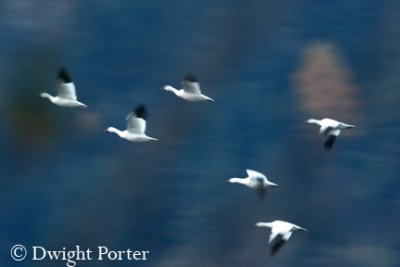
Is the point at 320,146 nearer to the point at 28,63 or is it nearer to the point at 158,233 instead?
the point at 158,233

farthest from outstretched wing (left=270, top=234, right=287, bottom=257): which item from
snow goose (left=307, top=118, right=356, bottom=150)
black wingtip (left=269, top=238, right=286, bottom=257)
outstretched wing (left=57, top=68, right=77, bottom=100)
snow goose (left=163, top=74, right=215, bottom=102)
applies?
outstretched wing (left=57, top=68, right=77, bottom=100)

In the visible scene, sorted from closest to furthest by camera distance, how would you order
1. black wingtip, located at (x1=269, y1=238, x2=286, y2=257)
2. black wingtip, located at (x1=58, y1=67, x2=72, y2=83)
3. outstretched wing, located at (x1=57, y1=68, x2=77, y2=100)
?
black wingtip, located at (x1=269, y1=238, x2=286, y2=257) < black wingtip, located at (x1=58, y1=67, x2=72, y2=83) < outstretched wing, located at (x1=57, y1=68, x2=77, y2=100)

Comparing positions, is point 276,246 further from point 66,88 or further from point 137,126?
point 66,88

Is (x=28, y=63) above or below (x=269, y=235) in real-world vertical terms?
above

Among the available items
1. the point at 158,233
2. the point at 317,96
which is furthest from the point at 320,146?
the point at 158,233

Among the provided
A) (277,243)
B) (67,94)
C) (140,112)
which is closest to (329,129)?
(277,243)

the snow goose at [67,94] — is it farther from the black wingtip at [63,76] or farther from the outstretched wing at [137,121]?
the outstretched wing at [137,121]

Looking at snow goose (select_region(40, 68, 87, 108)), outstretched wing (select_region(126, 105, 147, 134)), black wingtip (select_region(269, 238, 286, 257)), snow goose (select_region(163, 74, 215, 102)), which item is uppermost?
snow goose (select_region(40, 68, 87, 108))

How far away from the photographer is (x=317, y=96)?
12883mm

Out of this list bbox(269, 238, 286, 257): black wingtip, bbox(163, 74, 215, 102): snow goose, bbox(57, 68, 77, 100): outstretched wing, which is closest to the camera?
bbox(269, 238, 286, 257): black wingtip

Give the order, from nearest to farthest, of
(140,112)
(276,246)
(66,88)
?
1. (276,246)
2. (140,112)
3. (66,88)

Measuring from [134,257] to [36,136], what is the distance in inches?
70.2

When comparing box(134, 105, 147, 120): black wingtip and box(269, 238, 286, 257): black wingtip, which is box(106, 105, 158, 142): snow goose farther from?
box(269, 238, 286, 257): black wingtip

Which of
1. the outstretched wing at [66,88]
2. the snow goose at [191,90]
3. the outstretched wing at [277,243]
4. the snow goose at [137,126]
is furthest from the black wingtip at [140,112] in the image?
the outstretched wing at [277,243]
